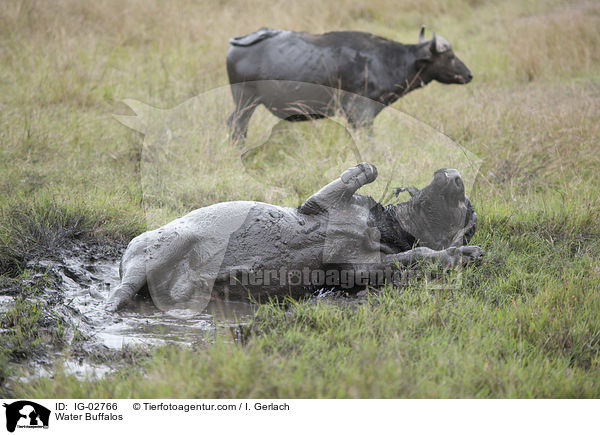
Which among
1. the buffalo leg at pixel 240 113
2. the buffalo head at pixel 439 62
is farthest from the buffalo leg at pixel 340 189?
the buffalo head at pixel 439 62

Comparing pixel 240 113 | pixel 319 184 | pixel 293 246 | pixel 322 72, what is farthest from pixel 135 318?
pixel 322 72

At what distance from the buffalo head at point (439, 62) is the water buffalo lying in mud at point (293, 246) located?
3653mm

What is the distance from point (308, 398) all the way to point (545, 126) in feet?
17.3

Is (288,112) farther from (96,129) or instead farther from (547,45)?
(547,45)

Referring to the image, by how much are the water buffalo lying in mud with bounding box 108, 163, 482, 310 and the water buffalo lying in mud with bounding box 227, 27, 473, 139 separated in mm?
3035

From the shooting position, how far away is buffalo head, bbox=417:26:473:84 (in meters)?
6.72

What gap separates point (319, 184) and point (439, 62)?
2.60 metres

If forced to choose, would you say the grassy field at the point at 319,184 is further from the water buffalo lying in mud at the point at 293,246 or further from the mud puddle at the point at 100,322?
the water buffalo lying in mud at the point at 293,246

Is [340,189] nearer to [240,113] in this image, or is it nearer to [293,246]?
[293,246]

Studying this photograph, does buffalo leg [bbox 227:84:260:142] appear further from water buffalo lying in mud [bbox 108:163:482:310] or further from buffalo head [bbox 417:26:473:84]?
water buffalo lying in mud [bbox 108:163:482:310]

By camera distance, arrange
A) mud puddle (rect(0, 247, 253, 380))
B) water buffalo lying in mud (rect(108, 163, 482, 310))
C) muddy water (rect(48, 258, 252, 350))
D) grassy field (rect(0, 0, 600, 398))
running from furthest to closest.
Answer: water buffalo lying in mud (rect(108, 163, 482, 310)) < muddy water (rect(48, 258, 252, 350)) < mud puddle (rect(0, 247, 253, 380)) < grassy field (rect(0, 0, 600, 398))

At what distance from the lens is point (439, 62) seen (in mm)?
6832

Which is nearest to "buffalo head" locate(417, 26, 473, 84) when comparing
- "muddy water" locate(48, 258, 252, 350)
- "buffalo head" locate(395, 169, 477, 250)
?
"buffalo head" locate(395, 169, 477, 250)

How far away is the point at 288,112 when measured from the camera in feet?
22.0
